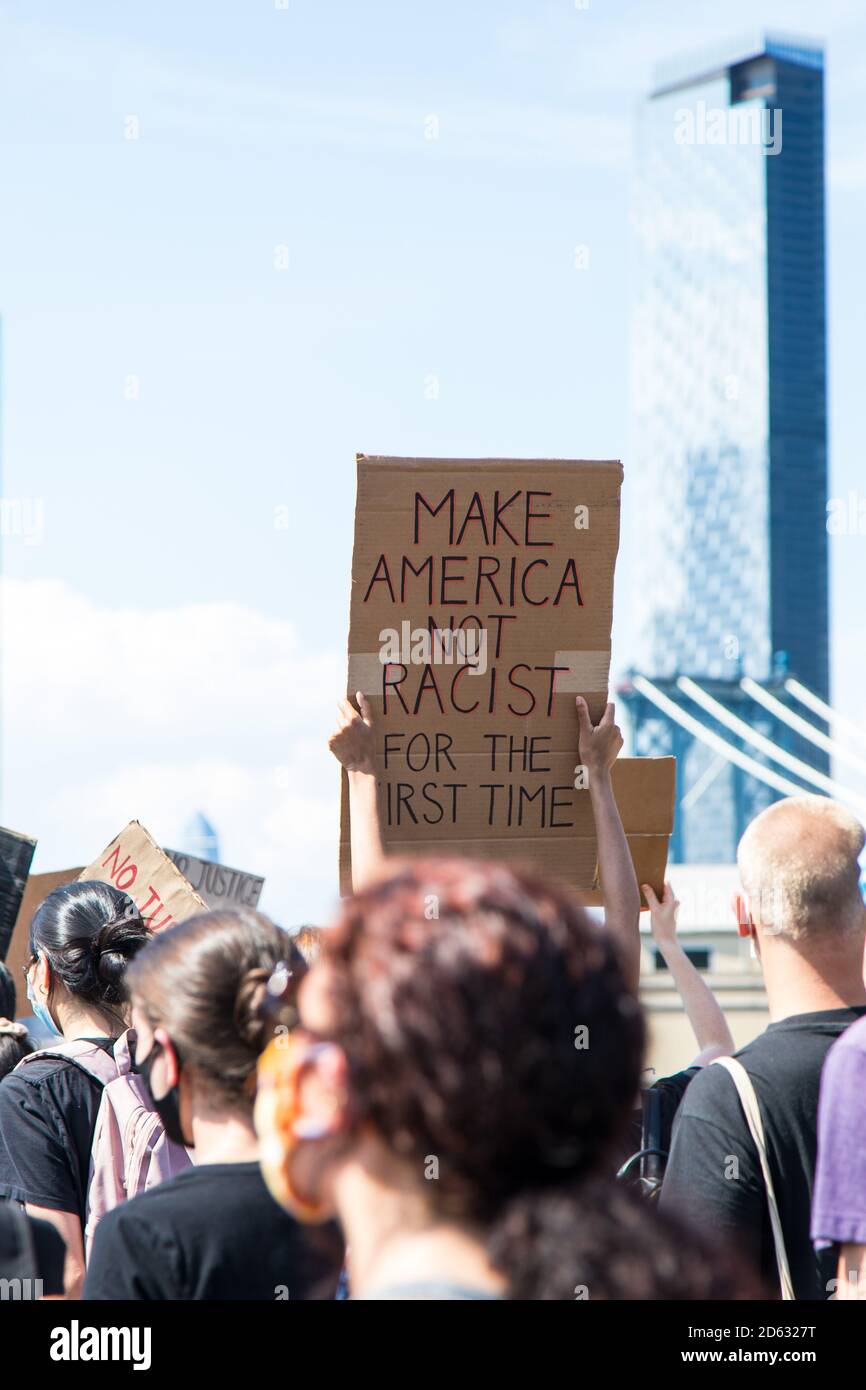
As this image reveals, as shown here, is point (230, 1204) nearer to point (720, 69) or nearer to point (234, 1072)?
point (234, 1072)

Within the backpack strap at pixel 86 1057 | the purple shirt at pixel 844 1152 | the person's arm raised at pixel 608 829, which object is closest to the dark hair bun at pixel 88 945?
the backpack strap at pixel 86 1057

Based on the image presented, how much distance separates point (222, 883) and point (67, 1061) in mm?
2944

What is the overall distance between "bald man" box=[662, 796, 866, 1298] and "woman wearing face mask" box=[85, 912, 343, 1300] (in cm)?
67

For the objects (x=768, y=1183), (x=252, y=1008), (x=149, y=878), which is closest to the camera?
(x=252, y=1008)

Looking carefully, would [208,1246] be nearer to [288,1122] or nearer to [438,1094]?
[288,1122]

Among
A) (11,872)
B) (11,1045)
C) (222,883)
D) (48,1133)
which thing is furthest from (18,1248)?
(222,883)

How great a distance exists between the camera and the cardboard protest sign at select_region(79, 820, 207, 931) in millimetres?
4789

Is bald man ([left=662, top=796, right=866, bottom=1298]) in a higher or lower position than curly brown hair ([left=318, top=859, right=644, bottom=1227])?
lower

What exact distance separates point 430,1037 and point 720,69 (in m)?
166

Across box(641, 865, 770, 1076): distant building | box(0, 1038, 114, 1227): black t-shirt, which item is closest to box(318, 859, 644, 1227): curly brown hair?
box(0, 1038, 114, 1227): black t-shirt

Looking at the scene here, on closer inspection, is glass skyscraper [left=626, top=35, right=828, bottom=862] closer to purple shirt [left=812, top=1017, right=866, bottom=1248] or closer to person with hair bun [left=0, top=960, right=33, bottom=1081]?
person with hair bun [left=0, top=960, right=33, bottom=1081]

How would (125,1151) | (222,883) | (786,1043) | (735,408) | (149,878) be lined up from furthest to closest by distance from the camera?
(735,408) < (222,883) < (149,878) < (125,1151) < (786,1043)

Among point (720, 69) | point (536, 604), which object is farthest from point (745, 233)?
point (536, 604)

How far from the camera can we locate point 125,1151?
3250 mm
